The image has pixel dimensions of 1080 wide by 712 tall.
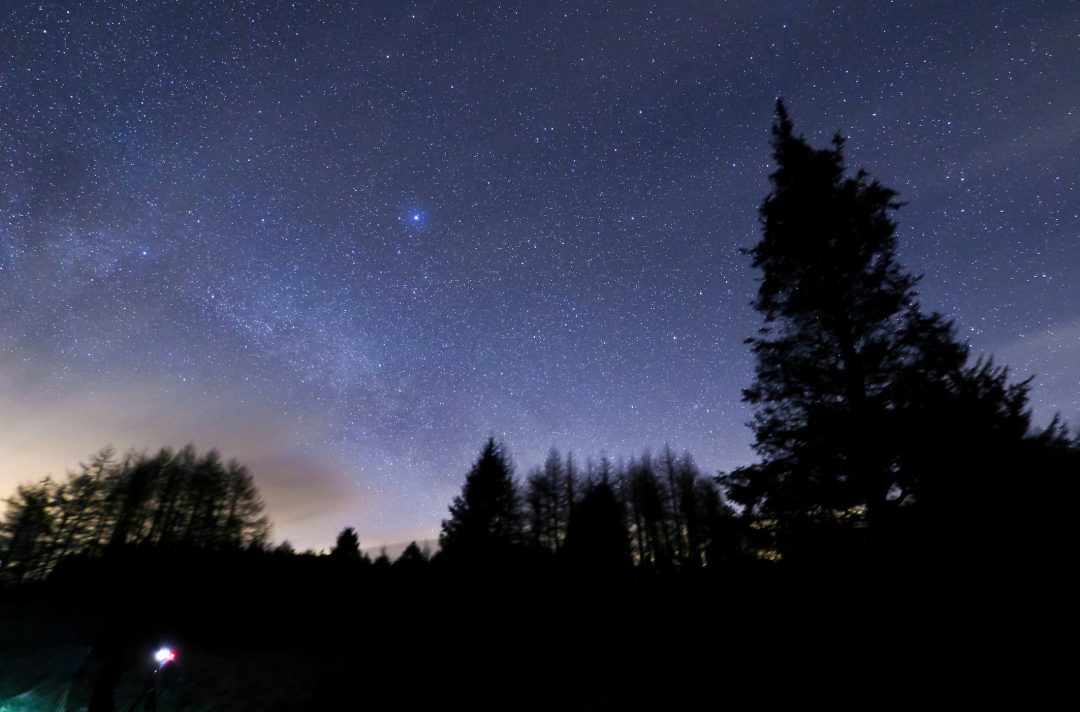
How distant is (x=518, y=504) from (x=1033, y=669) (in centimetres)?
3247

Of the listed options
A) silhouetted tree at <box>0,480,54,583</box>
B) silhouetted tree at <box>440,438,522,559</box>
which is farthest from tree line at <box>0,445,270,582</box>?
silhouetted tree at <box>440,438,522,559</box>

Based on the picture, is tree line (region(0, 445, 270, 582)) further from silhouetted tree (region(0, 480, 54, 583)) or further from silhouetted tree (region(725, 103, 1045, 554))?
silhouetted tree (region(725, 103, 1045, 554))

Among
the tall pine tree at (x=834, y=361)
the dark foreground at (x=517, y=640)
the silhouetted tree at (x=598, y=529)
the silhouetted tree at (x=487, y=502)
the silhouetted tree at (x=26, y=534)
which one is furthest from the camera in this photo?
the silhouetted tree at (x=26, y=534)

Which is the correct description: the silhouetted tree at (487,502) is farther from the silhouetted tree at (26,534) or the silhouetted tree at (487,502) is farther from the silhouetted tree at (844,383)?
the silhouetted tree at (26,534)

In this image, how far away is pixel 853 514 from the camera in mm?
9852

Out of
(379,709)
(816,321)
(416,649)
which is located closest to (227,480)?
(416,649)

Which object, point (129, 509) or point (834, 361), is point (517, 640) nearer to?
point (834, 361)

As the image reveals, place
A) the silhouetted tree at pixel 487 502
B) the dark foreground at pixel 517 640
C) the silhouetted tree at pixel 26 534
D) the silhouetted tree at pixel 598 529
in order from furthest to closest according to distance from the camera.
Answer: the silhouetted tree at pixel 26 534
the silhouetted tree at pixel 487 502
the silhouetted tree at pixel 598 529
the dark foreground at pixel 517 640

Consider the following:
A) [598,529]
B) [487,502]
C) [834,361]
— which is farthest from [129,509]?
[834,361]

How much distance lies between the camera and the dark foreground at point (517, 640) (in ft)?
23.5

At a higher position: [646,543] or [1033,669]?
[646,543]

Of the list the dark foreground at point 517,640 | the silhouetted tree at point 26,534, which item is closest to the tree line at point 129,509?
the silhouetted tree at point 26,534

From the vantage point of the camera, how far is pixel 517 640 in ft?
46.0

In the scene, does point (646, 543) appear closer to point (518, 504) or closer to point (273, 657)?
point (518, 504)
